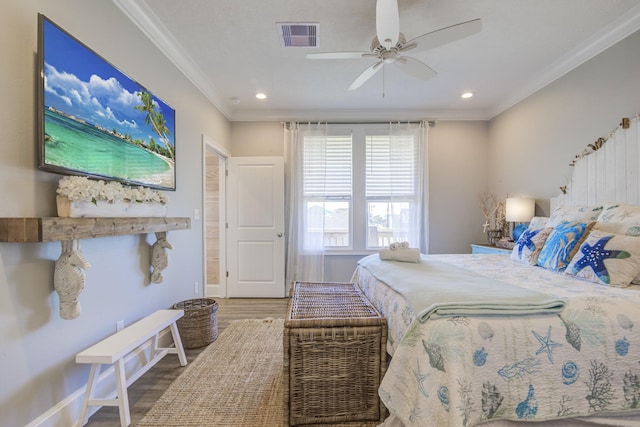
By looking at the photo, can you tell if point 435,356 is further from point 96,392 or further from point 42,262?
point 96,392

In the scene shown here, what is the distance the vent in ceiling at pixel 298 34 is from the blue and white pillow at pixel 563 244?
7.93 feet

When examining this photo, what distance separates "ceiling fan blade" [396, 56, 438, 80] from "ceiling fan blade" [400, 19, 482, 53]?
0.12 m

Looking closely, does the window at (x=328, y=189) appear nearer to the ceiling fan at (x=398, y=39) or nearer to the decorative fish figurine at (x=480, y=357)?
the ceiling fan at (x=398, y=39)

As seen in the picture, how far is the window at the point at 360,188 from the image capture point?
4164mm

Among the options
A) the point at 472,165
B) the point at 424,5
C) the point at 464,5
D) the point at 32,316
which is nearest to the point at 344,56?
the point at 424,5

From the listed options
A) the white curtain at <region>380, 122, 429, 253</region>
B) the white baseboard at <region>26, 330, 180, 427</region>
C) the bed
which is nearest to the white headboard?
the bed

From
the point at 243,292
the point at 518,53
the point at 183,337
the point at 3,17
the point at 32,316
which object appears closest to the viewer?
the point at 3,17

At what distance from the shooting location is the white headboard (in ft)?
7.13

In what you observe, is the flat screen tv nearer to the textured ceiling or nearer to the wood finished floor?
the textured ceiling

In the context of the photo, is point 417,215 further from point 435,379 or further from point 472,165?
point 435,379

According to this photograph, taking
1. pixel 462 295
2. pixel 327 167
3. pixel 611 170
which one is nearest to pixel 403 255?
pixel 462 295

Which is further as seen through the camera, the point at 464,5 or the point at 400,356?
the point at 464,5

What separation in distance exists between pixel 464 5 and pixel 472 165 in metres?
2.67

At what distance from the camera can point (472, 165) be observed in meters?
4.26
